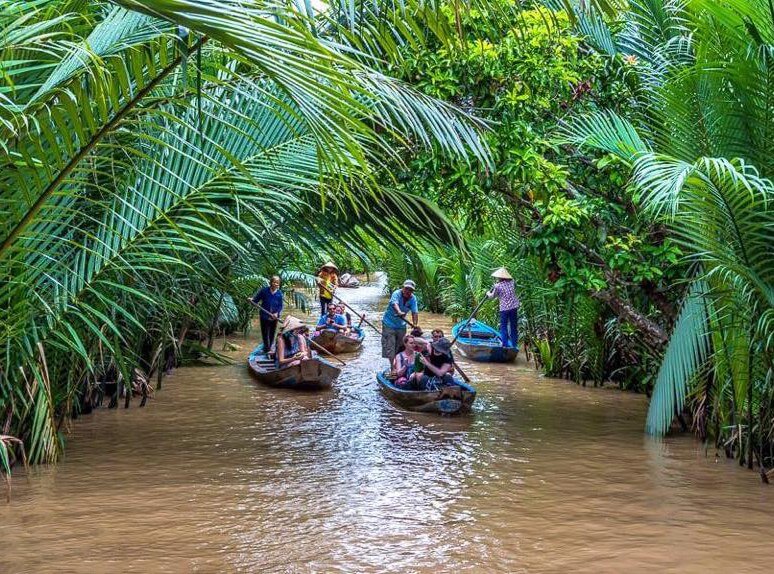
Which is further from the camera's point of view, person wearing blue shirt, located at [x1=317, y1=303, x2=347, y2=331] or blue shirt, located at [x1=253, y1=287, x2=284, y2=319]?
person wearing blue shirt, located at [x1=317, y1=303, x2=347, y2=331]

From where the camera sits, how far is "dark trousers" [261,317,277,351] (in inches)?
631

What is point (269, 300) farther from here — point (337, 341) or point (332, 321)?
point (332, 321)

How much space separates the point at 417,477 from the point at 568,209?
3.41m

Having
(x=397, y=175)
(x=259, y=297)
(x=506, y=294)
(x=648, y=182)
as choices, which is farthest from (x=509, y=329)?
(x=648, y=182)

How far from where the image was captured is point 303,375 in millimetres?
13641

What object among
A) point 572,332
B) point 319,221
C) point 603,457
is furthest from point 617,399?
point 319,221

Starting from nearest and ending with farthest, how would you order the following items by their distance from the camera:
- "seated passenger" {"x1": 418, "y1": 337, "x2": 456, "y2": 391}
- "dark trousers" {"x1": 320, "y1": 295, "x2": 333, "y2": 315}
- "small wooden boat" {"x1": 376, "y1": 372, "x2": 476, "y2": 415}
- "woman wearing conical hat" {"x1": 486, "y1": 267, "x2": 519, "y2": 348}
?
"small wooden boat" {"x1": 376, "y1": 372, "x2": 476, "y2": 415} < "seated passenger" {"x1": 418, "y1": 337, "x2": 456, "y2": 391} < "woman wearing conical hat" {"x1": 486, "y1": 267, "x2": 519, "y2": 348} < "dark trousers" {"x1": 320, "y1": 295, "x2": 333, "y2": 315}

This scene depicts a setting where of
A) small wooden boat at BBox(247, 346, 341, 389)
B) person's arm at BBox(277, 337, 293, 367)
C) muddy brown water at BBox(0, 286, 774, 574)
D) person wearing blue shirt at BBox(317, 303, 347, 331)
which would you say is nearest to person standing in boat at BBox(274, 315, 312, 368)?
person's arm at BBox(277, 337, 293, 367)

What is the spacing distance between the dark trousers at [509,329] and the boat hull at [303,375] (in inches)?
165

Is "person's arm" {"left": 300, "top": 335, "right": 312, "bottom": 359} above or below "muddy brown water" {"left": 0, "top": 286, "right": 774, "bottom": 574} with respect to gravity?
above

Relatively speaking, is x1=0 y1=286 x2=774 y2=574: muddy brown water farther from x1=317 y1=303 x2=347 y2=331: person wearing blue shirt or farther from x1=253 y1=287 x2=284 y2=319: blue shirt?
x1=317 y1=303 x2=347 y2=331: person wearing blue shirt

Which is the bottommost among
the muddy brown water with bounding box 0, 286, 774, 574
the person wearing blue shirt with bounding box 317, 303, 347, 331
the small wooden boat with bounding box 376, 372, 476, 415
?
the muddy brown water with bounding box 0, 286, 774, 574

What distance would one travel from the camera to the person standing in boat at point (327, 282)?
2023 centimetres

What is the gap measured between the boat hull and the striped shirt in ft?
12.5
